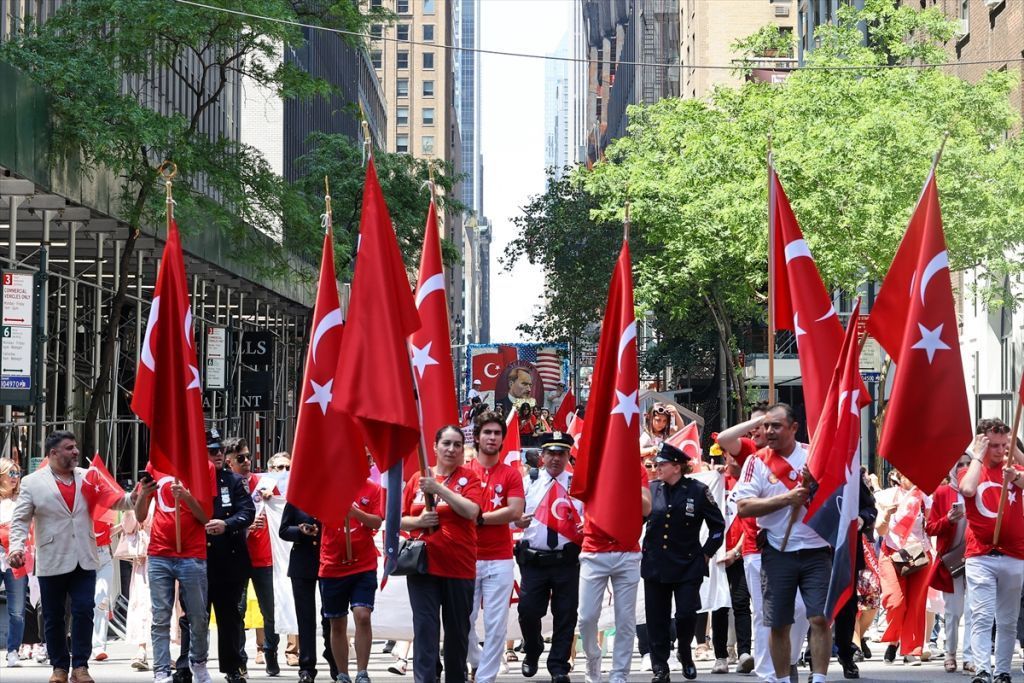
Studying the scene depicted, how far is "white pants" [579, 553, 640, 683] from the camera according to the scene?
1255 cm

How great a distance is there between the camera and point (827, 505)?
1078cm

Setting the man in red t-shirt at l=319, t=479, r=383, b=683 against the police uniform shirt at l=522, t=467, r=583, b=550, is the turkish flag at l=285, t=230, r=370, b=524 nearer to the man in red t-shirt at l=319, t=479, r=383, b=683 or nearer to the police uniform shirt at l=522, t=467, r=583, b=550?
the man in red t-shirt at l=319, t=479, r=383, b=683

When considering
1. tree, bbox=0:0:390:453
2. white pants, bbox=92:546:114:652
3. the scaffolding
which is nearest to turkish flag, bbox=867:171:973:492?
white pants, bbox=92:546:114:652

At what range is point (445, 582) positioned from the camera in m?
10.8

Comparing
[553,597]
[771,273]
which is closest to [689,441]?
[553,597]

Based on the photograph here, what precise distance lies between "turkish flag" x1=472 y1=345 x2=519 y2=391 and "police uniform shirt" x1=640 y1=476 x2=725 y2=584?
43.5 metres

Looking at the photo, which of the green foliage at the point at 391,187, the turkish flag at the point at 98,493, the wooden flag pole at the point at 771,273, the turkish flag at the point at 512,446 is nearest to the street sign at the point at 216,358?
the green foliage at the point at 391,187

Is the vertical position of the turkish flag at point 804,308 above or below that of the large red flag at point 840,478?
above

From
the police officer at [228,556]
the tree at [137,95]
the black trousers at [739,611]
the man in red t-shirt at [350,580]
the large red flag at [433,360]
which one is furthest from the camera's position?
the tree at [137,95]

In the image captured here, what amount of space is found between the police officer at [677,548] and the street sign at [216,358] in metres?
18.8

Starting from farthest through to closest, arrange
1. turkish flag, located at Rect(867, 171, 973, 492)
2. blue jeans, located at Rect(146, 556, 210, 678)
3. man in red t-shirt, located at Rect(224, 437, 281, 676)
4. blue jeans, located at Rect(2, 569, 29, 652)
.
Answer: blue jeans, located at Rect(2, 569, 29, 652) < man in red t-shirt, located at Rect(224, 437, 281, 676) < blue jeans, located at Rect(146, 556, 210, 678) < turkish flag, located at Rect(867, 171, 973, 492)

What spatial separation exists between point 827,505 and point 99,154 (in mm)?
14114

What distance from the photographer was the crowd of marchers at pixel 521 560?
1085 centimetres

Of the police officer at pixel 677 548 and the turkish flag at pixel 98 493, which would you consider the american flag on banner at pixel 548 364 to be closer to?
the police officer at pixel 677 548
